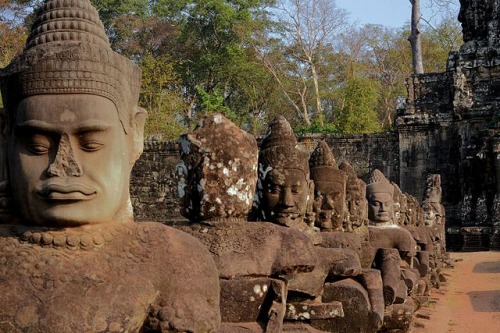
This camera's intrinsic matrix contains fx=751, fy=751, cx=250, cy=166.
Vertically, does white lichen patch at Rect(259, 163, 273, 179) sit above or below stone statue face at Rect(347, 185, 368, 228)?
above

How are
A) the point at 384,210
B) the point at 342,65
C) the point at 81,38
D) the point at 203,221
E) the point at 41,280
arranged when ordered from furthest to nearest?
the point at 342,65
the point at 384,210
the point at 203,221
the point at 81,38
the point at 41,280

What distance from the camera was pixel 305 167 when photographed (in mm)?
4789

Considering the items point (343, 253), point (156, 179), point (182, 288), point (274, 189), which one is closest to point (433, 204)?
point (156, 179)

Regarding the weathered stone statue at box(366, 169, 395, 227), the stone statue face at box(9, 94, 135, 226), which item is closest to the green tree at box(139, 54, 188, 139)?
the weathered stone statue at box(366, 169, 395, 227)

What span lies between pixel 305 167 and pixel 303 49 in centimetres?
2852

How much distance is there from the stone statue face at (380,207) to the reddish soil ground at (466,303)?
46.5 inches

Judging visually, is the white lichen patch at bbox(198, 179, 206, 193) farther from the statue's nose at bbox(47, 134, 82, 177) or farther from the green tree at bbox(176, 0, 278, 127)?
the green tree at bbox(176, 0, 278, 127)

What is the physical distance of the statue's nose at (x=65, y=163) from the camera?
8.00ft

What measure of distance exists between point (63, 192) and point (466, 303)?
27.7ft

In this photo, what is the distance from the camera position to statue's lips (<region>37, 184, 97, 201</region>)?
2.41 m

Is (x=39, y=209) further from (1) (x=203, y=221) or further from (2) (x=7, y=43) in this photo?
(2) (x=7, y=43)

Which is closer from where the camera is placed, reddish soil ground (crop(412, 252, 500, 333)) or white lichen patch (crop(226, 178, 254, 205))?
white lichen patch (crop(226, 178, 254, 205))

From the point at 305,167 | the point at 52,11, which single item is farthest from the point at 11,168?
the point at 305,167

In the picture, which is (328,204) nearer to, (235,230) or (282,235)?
(282,235)
